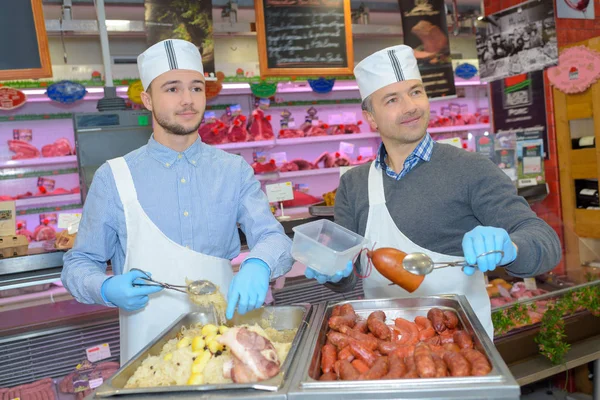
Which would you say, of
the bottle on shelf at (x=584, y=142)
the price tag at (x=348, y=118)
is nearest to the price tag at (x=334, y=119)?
the price tag at (x=348, y=118)

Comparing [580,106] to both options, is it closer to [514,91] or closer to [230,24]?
[514,91]

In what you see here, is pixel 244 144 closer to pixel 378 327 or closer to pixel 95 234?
pixel 95 234

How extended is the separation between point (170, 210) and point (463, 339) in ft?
4.93

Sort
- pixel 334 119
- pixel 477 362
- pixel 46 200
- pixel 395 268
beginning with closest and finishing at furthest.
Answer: pixel 477 362
pixel 395 268
pixel 46 200
pixel 334 119

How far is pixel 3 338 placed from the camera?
3242 millimetres

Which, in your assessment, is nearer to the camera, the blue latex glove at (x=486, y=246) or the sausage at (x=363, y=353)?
the sausage at (x=363, y=353)

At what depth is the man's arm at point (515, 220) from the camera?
207 centimetres

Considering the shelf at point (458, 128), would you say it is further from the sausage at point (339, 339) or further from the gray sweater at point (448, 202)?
the sausage at point (339, 339)

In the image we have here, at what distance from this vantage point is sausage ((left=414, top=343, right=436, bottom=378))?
1455 millimetres

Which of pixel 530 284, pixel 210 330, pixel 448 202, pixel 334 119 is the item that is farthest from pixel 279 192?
pixel 334 119

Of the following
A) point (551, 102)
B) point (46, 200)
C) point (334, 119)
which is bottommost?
point (46, 200)

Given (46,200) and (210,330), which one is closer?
(210,330)

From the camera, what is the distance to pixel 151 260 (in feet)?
8.37

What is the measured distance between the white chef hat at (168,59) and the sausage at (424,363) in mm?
1822
